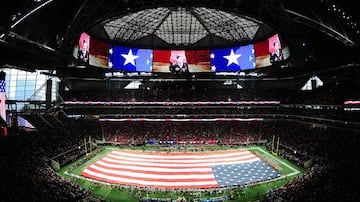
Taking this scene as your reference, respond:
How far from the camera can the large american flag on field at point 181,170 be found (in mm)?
35875

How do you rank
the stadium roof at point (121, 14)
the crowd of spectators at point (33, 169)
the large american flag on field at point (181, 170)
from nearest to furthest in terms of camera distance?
1. the crowd of spectators at point (33, 169)
2. the stadium roof at point (121, 14)
3. the large american flag on field at point (181, 170)

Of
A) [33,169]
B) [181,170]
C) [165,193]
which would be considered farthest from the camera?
[181,170]

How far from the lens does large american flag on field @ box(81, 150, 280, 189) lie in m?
35.9

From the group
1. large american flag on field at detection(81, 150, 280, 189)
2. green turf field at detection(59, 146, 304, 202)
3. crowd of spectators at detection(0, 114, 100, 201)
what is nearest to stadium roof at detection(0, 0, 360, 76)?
crowd of spectators at detection(0, 114, 100, 201)

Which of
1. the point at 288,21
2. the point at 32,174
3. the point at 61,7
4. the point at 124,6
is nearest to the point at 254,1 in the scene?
the point at 288,21

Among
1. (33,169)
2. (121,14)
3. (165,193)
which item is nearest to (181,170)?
(165,193)

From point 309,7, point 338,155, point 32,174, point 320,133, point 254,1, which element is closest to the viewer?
point 32,174

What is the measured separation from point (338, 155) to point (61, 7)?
40198mm

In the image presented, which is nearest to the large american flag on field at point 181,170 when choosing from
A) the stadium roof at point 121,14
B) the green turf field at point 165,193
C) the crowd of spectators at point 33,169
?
the green turf field at point 165,193

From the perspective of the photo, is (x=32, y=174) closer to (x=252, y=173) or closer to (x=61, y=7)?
(x=61, y=7)

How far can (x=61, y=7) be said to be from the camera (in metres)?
36.2

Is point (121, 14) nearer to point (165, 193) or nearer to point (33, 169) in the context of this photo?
point (33, 169)

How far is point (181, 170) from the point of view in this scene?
4097 centimetres

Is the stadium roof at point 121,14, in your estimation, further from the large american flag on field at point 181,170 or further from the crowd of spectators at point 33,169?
the large american flag on field at point 181,170
